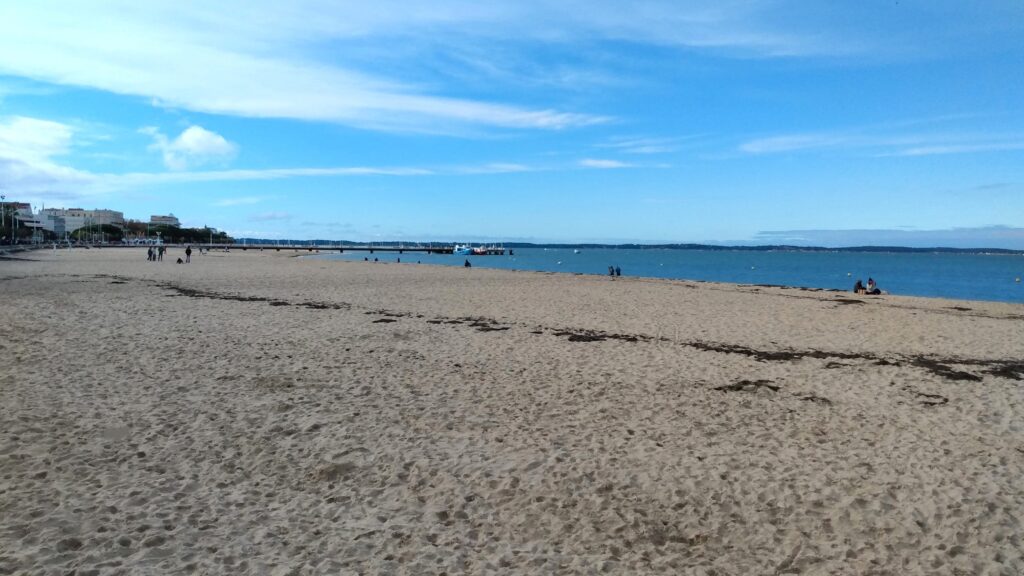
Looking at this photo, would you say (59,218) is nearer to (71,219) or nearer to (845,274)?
(71,219)

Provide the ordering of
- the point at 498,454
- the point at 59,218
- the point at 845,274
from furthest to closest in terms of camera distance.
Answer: the point at 59,218 < the point at 845,274 < the point at 498,454

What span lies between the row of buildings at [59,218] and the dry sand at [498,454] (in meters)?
117

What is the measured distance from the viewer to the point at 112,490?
5184 millimetres

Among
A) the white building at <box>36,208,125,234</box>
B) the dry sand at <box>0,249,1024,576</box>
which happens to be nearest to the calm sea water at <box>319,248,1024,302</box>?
the dry sand at <box>0,249,1024,576</box>

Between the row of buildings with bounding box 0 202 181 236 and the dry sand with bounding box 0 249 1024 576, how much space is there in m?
117

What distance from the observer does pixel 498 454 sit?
247 inches

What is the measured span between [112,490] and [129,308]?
43.6ft

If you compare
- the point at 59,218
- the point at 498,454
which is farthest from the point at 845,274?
the point at 59,218

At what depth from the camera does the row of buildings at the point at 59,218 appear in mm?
121794

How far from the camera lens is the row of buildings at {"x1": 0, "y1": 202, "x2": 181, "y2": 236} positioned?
400 feet

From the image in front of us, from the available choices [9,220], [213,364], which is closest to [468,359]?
[213,364]

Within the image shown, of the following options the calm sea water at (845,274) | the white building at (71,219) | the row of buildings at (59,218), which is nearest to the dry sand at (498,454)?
the calm sea water at (845,274)

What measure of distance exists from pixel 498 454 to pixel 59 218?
19301cm

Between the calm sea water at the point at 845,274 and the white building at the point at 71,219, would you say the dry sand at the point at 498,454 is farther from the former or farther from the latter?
the white building at the point at 71,219
